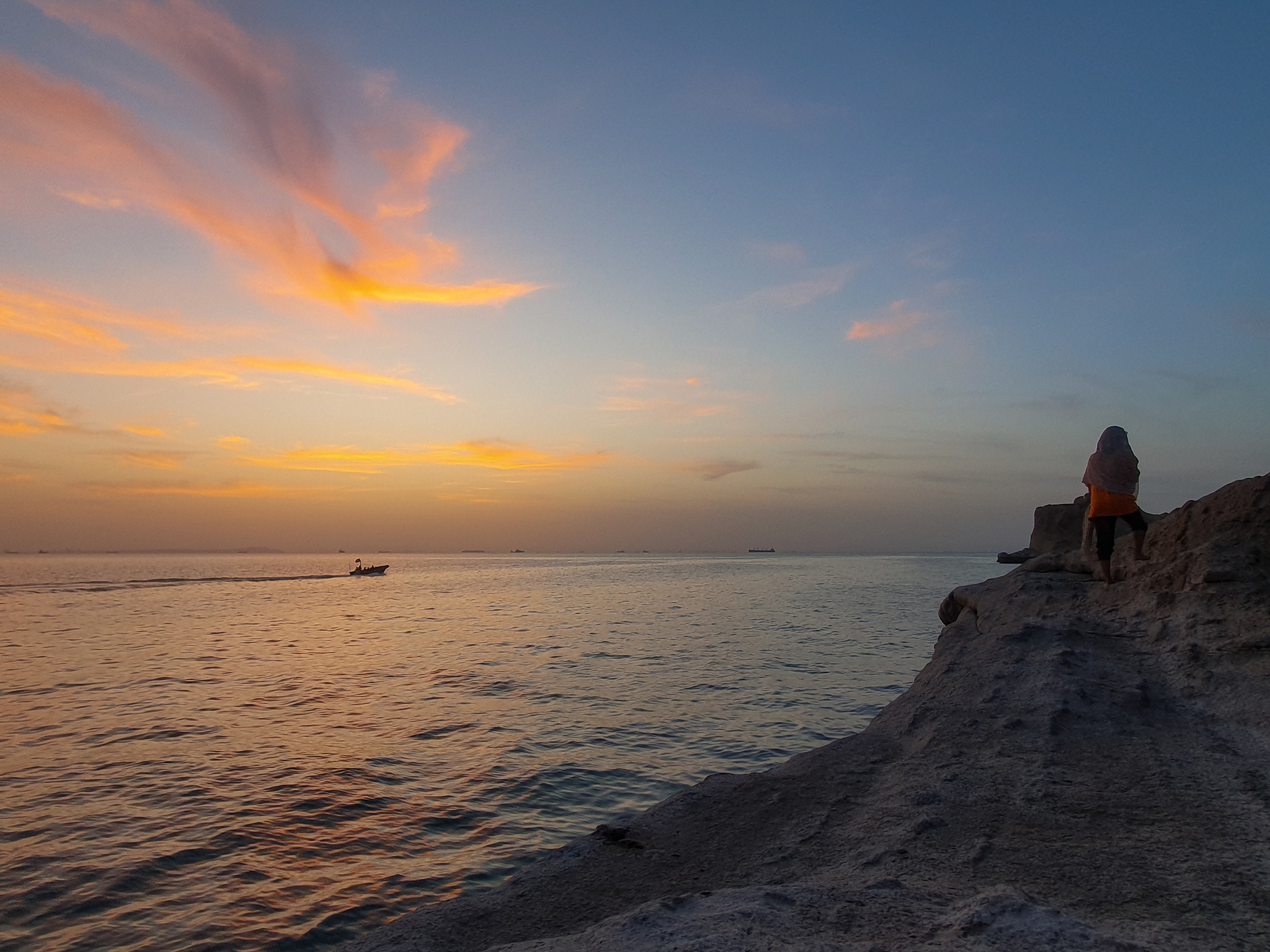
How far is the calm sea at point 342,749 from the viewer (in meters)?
7.23

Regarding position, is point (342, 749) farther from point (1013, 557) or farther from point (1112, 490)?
point (1013, 557)

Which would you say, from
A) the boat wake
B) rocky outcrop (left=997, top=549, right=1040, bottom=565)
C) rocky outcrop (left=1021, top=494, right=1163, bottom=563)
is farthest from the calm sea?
the boat wake

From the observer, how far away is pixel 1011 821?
5.16m

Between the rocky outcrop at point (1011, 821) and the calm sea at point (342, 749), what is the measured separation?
9.24 ft

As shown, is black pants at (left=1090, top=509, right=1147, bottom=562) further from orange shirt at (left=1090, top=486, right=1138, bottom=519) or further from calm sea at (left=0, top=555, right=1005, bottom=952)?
calm sea at (left=0, top=555, right=1005, bottom=952)

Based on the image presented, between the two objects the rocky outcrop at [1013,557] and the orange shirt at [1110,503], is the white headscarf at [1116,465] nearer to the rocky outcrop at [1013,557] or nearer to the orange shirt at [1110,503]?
the orange shirt at [1110,503]

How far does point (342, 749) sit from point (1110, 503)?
42.2 feet

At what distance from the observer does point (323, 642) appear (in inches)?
1164

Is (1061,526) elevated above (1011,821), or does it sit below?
above

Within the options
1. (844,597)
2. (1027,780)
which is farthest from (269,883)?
(844,597)

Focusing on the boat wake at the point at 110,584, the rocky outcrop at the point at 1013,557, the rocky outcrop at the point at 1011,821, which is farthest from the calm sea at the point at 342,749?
the boat wake at the point at 110,584

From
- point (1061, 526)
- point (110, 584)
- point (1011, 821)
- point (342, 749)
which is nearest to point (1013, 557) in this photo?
point (1061, 526)

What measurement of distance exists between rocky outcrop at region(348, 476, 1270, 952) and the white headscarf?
0.89 meters

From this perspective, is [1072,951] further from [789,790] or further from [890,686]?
[890,686]
